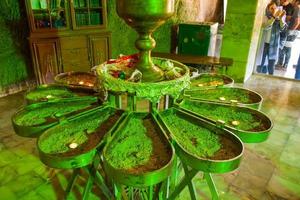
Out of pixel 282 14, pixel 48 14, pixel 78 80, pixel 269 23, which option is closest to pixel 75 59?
pixel 48 14

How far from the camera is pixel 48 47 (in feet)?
14.2

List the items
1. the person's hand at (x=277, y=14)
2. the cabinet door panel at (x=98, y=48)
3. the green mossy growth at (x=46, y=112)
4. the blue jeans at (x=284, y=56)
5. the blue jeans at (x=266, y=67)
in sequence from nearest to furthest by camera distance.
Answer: the green mossy growth at (x=46, y=112) → the cabinet door panel at (x=98, y=48) → the person's hand at (x=277, y=14) → the blue jeans at (x=266, y=67) → the blue jeans at (x=284, y=56)

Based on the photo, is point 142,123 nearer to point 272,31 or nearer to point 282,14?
point 272,31

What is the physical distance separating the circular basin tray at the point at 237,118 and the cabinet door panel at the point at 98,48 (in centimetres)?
359

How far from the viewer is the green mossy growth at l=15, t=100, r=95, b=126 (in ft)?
4.93

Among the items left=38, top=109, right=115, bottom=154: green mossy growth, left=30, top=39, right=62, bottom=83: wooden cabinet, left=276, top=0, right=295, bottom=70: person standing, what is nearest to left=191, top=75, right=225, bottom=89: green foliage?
left=38, top=109, right=115, bottom=154: green mossy growth

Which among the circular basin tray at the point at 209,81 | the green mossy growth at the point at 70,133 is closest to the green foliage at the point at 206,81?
the circular basin tray at the point at 209,81

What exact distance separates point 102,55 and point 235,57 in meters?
2.70

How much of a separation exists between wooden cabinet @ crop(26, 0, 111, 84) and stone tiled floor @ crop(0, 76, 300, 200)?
1.23 metres

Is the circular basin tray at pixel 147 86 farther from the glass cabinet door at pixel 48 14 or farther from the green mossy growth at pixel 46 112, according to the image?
the glass cabinet door at pixel 48 14

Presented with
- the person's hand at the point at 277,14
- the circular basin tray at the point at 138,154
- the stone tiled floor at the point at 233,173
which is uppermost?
the person's hand at the point at 277,14

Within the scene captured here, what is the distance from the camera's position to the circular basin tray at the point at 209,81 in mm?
2005

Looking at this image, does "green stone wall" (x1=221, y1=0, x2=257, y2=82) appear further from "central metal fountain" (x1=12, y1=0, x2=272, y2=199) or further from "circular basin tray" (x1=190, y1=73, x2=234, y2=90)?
"central metal fountain" (x1=12, y1=0, x2=272, y2=199)

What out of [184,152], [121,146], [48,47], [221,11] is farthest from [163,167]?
[221,11]
